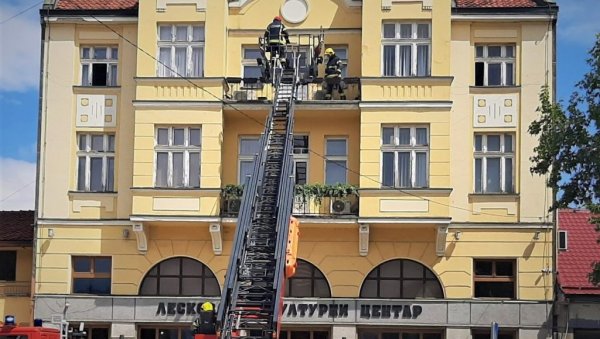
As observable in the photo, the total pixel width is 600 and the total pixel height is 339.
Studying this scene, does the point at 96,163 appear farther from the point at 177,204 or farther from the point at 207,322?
the point at 207,322

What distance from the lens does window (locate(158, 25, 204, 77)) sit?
32375mm

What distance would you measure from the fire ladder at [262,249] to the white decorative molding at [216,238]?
16.5ft

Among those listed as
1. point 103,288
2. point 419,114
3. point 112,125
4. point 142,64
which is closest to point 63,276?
point 103,288

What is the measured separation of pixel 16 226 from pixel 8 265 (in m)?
1.46

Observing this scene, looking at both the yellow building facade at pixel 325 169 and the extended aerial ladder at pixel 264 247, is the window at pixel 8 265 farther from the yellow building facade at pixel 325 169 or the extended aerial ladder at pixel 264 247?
the extended aerial ladder at pixel 264 247

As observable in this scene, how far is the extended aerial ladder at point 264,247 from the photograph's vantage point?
813 inches

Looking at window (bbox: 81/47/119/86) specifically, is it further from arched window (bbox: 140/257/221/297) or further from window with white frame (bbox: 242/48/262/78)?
arched window (bbox: 140/257/221/297)

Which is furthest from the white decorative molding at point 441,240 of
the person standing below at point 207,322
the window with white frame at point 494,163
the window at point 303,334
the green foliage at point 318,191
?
the person standing below at point 207,322

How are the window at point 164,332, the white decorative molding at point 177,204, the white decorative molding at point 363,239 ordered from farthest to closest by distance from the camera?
the window at point 164,332, the white decorative molding at point 177,204, the white decorative molding at point 363,239

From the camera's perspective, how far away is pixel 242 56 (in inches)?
1312

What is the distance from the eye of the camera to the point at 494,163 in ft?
105

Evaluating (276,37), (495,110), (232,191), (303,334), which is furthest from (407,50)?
(303,334)

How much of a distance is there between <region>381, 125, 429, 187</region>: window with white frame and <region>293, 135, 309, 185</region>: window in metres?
2.60

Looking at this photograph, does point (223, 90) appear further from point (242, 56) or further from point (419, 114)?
point (419, 114)
